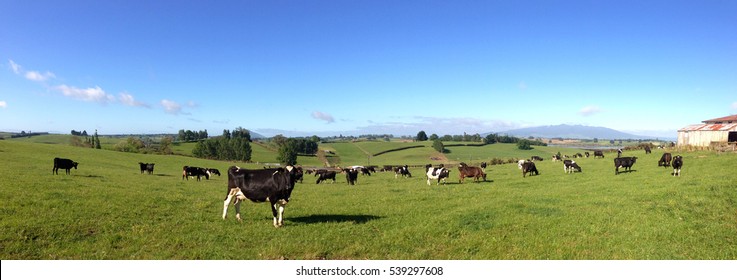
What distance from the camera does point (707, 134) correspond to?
A: 143 feet

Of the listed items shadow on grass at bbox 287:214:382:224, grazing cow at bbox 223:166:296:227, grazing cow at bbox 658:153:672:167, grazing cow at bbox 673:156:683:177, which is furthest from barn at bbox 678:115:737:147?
grazing cow at bbox 223:166:296:227

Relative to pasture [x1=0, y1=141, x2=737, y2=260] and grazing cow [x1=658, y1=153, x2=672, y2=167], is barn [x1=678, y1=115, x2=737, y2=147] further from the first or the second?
pasture [x1=0, y1=141, x2=737, y2=260]

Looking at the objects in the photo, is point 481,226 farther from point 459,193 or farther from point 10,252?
point 10,252

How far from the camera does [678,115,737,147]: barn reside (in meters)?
41.9

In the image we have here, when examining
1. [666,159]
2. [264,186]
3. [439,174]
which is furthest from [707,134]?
[264,186]

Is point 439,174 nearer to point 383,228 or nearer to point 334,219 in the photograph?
point 334,219

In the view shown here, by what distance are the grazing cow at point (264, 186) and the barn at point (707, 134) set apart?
1979 inches

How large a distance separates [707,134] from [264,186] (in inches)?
2135

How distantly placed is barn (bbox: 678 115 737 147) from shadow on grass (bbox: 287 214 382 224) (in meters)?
47.5

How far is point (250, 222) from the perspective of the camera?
40.1 ft

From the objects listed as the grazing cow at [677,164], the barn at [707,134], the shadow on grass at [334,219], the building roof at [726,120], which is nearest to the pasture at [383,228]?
the shadow on grass at [334,219]

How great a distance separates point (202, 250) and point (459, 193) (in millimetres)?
15132

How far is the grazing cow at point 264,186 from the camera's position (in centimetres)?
1222
